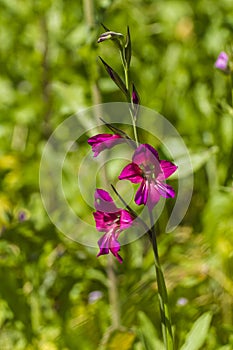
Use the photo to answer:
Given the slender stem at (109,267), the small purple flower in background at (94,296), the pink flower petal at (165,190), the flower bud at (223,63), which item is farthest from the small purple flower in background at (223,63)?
the pink flower petal at (165,190)

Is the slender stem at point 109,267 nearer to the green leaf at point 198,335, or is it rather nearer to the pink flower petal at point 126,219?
the green leaf at point 198,335

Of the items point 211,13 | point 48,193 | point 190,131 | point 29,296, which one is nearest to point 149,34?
point 211,13

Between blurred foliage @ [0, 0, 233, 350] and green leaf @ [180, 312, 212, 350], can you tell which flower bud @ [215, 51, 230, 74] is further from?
green leaf @ [180, 312, 212, 350]

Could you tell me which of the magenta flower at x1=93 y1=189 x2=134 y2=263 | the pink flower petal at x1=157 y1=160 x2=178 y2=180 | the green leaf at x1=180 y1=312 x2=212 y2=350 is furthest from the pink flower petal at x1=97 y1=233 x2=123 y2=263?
the green leaf at x1=180 y1=312 x2=212 y2=350

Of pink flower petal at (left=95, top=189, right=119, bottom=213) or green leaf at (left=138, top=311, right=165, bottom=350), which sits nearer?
pink flower petal at (left=95, top=189, right=119, bottom=213)

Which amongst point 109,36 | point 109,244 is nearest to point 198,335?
point 109,244

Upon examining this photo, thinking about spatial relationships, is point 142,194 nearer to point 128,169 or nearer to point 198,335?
point 128,169

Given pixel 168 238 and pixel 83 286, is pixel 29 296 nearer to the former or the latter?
pixel 83 286
